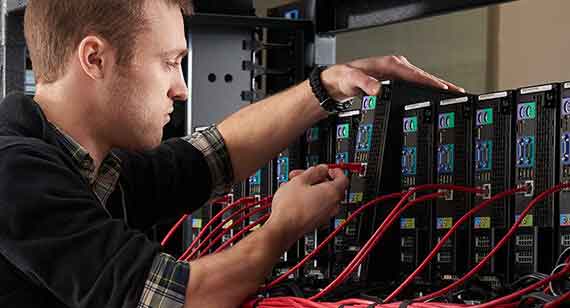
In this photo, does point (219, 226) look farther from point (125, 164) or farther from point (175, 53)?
point (175, 53)

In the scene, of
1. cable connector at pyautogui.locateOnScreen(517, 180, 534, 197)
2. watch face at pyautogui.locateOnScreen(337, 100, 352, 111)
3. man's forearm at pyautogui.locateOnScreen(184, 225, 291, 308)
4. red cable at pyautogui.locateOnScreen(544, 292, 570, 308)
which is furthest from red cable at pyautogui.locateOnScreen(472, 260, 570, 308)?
watch face at pyautogui.locateOnScreen(337, 100, 352, 111)

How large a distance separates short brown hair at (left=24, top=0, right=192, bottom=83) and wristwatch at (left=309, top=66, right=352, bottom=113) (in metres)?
0.28

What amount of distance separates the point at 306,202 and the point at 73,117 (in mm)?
376

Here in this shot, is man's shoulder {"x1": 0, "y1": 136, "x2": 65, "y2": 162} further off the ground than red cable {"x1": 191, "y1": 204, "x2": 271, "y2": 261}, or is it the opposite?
man's shoulder {"x1": 0, "y1": 136, "x2": 65, "y2": 162}

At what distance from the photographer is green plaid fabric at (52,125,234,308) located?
115 cm

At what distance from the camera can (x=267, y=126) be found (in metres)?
1.55

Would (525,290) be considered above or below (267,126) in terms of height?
below

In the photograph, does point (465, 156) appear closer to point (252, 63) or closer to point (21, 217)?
point (21, 217)

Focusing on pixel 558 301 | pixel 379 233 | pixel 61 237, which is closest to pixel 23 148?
pixel 61 237

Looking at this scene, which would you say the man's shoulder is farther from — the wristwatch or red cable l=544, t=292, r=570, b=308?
red cable l=544, t=292, r=570, b=308

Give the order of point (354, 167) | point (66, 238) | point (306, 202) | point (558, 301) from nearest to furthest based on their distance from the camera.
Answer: point (558, 301)
point (66, 238)
point (306, 202)
point (354, 167)

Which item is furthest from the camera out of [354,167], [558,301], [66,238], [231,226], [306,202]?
[231,226]

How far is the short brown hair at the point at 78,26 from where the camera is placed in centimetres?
131

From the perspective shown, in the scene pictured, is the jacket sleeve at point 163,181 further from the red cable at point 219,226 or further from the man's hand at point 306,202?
the man's hand at point 306,202
